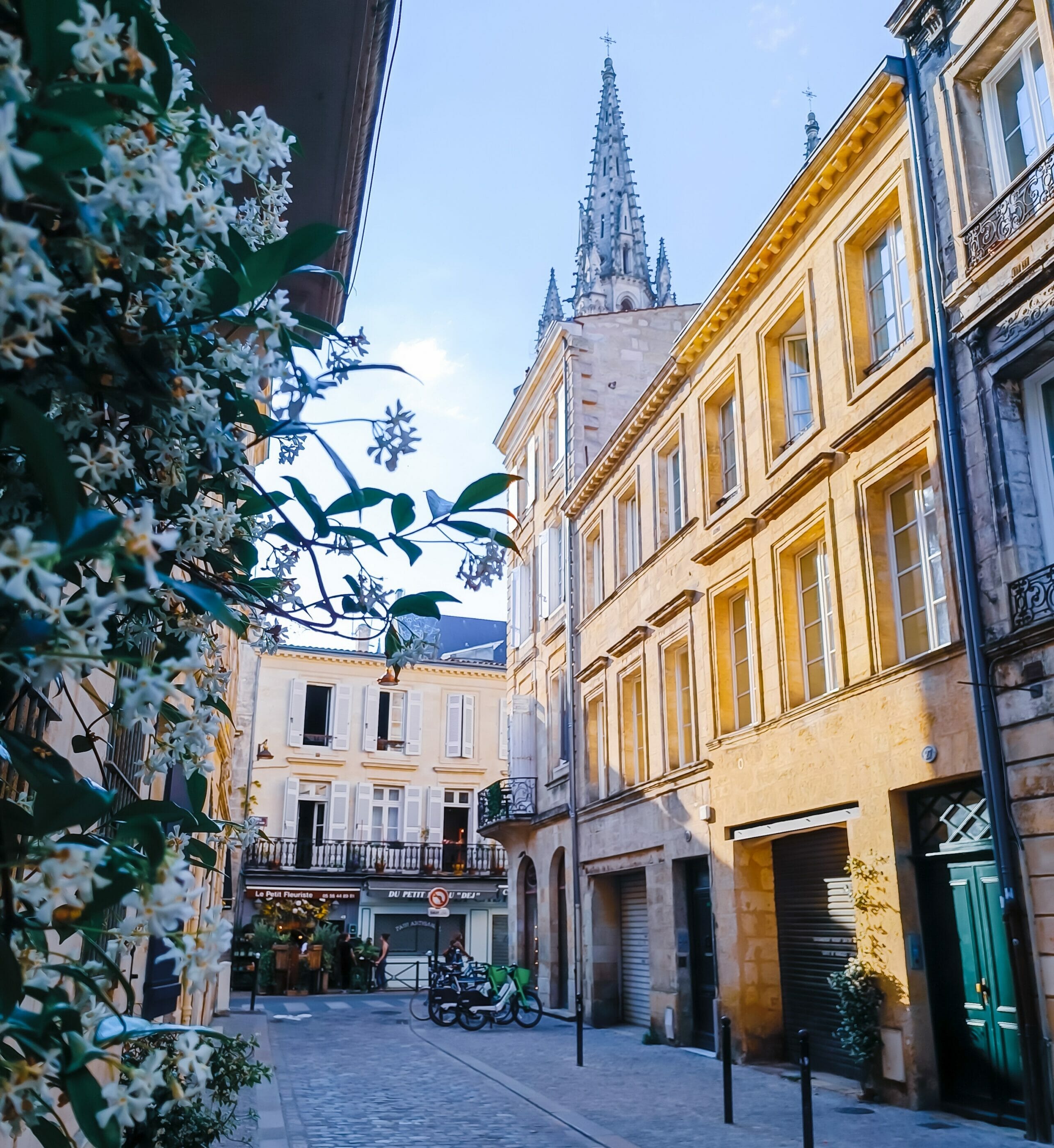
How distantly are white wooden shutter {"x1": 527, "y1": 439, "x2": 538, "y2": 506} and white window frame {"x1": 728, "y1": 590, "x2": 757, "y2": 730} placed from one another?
1201cm

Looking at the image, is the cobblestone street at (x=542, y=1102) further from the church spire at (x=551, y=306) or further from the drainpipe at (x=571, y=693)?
the church spire at (x=551, y=306)

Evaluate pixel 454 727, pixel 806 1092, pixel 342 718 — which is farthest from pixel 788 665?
pixel 454 727

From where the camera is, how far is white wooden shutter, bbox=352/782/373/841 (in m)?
38.7

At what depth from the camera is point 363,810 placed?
39031 mm

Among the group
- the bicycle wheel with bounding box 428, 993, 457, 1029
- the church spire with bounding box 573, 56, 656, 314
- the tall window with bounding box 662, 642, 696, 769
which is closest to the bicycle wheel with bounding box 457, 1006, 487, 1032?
the bicycle wheel with bounding box 428, 993, 457, 1029

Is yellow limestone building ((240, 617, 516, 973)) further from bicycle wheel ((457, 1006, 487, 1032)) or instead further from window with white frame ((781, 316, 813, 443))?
window with white frame ((781, 316, 813, 443))

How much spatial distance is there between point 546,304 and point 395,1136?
7334 centimetres

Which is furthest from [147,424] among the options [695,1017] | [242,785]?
[242,785]

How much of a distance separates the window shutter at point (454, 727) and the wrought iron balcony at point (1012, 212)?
3253cm

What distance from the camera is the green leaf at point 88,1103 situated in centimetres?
129

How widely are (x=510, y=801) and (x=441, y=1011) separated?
6.39m

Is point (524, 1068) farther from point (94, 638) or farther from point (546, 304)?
point (546, 304)

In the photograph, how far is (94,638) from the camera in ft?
4.18

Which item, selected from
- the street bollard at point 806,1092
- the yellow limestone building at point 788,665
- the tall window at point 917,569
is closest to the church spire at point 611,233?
the yellow limestone building at point 788,665
